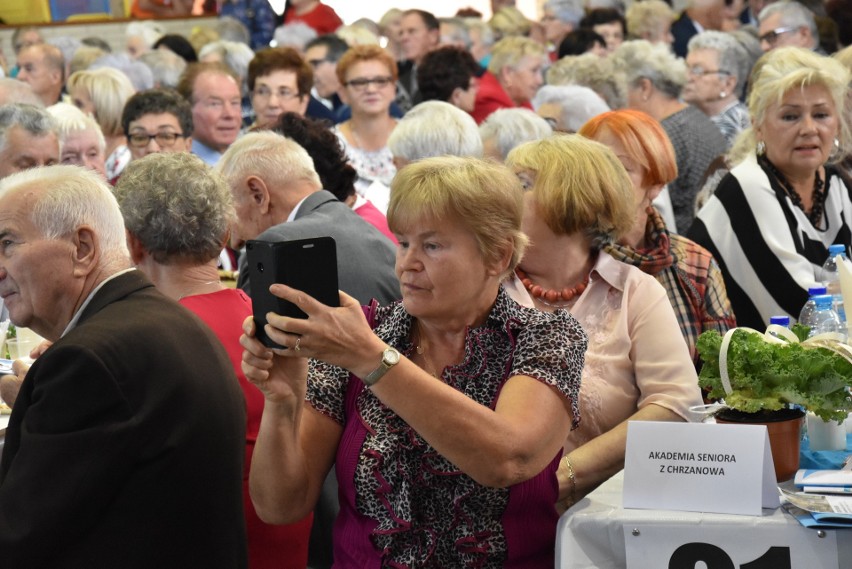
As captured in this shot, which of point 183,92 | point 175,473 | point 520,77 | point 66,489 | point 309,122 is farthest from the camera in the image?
point 520,77

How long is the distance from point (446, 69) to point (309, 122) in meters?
2.86

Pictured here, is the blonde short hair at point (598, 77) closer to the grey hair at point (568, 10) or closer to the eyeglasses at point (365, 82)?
the eyeglasses at point (365, 82)

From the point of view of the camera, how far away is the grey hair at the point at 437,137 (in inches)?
199

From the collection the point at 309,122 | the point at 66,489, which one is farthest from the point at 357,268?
the point at 66,489

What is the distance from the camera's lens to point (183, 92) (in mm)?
7000

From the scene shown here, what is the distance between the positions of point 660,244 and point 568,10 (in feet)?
27.9

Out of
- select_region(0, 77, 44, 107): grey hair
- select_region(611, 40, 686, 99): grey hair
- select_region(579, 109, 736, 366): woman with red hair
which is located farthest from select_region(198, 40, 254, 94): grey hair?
select_region(579, 109, 736, 366): woman with red hair

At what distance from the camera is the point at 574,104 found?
20.0 ft

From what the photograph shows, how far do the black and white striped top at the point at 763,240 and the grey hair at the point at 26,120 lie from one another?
111 inches

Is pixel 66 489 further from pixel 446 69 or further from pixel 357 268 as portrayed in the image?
pixel 446 69

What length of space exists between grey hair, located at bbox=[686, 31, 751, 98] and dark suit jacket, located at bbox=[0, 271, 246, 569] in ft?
18.6

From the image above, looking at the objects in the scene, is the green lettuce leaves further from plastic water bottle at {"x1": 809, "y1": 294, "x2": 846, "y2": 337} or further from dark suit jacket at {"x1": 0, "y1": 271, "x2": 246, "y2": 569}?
dark suit jacket at {"x1": 0, "y1": 271, "x2": 246, "y2": 569}

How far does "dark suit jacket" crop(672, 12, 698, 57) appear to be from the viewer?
34.6 feet

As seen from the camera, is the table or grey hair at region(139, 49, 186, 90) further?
grey hair at region(139, 49, 186, 90)
